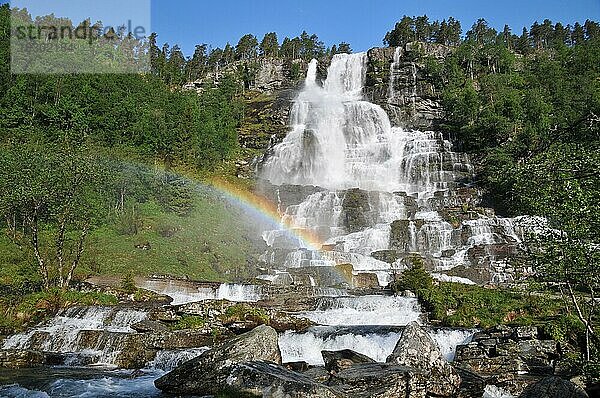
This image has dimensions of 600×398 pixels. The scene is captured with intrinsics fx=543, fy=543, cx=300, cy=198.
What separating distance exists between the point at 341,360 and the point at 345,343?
182 inches

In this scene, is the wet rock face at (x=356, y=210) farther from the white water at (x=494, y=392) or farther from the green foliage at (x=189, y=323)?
the white water at (x=494, y=392)

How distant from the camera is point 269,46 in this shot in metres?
111

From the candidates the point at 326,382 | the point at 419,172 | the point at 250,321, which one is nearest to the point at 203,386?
the point at 326,382

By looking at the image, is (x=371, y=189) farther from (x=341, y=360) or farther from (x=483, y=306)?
(x=341, y=360)

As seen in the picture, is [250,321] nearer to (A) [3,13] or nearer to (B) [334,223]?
(B) [334,223]

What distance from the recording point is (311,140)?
63.3 m

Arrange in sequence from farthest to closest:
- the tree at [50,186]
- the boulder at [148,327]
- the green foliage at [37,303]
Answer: the tree at [50,186]
the green foliage at [37,303]
the boulder at [148,327]

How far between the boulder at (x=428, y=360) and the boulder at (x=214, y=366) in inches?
136

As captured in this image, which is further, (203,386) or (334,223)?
(334,223)

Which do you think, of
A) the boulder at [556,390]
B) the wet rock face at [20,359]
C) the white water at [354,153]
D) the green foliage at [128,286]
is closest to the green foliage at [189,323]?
the wet rock face at [20,359]

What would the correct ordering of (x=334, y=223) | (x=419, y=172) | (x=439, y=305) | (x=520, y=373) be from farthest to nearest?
(x=419, y=172), (x=334, y=223), (x=439, y=305), (x=520, y=373)

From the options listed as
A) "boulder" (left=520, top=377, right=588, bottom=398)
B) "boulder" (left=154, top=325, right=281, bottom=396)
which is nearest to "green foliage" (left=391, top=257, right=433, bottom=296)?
"boulder" (left=154, top=325, right=281, bottom=396)

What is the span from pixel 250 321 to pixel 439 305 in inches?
339

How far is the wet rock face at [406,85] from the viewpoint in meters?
73.2
